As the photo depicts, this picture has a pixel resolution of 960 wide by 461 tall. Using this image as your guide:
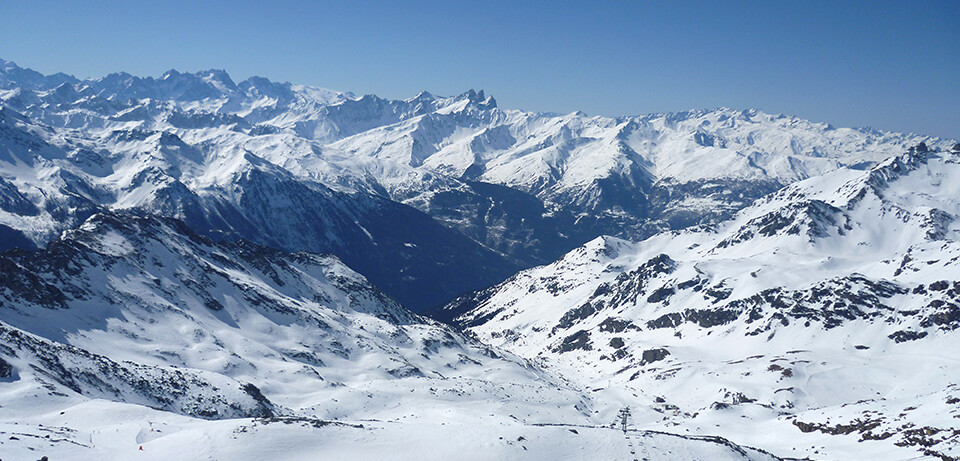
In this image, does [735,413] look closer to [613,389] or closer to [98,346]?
[613,389]

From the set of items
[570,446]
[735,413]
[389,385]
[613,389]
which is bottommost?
[613,389]

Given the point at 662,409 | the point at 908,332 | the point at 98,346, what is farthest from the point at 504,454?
the point at 908,332

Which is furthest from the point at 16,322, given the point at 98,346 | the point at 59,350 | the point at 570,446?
the point at 570,446

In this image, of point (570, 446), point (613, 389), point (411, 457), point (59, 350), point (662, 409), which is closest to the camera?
point (411, 457)

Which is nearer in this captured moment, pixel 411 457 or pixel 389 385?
pixel 411 457

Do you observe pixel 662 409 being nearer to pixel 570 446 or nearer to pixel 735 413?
pixel 735 413

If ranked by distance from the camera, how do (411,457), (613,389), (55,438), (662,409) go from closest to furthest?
(55,438)
(411,457)
(662,409)
(613,389)

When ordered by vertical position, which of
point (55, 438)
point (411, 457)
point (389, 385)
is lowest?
point (389, 385)

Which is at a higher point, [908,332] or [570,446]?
[570,446]

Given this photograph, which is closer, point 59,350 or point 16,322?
point 59,350
